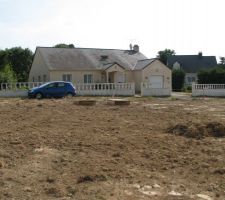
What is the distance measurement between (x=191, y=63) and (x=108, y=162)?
6836 centimetres

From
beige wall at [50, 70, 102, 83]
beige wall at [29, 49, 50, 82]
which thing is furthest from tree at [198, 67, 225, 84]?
beige wall at [29, 49, 50, 82]

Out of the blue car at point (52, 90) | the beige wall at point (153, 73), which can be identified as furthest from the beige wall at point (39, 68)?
the blue car at point (52, 90)

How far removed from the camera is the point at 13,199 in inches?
281

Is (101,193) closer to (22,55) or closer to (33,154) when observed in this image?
(33,154)

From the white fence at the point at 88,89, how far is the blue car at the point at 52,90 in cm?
217

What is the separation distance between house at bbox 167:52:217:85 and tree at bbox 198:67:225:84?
22.8 metres

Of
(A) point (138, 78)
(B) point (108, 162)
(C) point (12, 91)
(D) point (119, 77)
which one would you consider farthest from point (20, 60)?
(B) point (108, 162)

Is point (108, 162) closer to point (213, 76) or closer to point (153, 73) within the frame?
point (153, 73)

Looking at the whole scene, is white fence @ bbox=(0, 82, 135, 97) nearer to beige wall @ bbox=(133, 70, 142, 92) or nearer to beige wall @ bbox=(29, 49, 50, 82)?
beige wall @ bbox=(133, 70, 142, 92)

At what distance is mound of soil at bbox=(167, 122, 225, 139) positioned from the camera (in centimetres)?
1311

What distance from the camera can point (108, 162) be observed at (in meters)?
9.48

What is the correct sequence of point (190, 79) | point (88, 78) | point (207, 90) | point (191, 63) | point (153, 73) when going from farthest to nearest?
point (191, 63)
point (190, 79)
point (88, 78)
point (153, 73)
point (207, 90)

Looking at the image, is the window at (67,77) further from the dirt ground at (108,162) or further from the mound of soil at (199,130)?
the mound of soil at (199,130)

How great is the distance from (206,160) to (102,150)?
237cm
